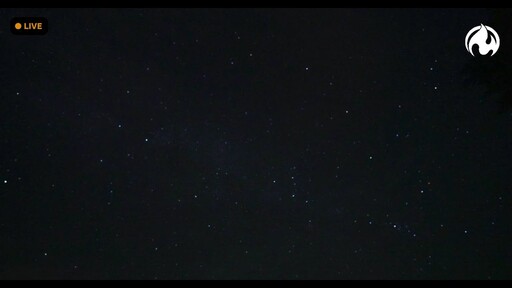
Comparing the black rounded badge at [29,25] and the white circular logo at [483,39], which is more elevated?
the black rounded badge at [29,25]

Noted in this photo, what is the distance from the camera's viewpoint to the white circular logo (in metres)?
5.07

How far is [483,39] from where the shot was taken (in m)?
5.11

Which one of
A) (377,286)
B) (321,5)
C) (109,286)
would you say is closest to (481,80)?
(321,5)

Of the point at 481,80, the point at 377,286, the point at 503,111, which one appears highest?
the point at 481,80

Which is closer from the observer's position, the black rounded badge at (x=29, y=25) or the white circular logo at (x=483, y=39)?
the black rounded badge at (x=29, y=25)

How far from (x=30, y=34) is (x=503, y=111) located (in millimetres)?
5253

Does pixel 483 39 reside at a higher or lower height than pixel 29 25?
lower

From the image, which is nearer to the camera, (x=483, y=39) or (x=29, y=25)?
(x=29, y=25)

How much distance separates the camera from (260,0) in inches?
181

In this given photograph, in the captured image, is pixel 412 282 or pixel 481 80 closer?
pixel 412 282

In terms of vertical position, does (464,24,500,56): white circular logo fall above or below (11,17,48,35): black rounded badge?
below

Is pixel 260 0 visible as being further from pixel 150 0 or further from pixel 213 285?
pixel 213 285

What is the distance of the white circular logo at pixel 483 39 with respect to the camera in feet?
16.6

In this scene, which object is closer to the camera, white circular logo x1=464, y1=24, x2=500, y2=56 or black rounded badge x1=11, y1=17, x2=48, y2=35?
black rounded badge x1=11, y1=17, x2=48, y2=35
